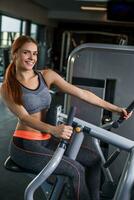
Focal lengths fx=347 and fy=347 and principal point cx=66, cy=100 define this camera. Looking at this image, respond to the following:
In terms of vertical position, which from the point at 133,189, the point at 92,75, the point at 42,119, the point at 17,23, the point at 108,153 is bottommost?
the point at 108,153

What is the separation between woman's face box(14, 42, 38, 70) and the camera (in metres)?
1.85

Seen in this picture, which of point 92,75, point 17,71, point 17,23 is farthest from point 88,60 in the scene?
point 17,23

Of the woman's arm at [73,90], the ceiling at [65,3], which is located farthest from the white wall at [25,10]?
the woman's arm at [73,90]

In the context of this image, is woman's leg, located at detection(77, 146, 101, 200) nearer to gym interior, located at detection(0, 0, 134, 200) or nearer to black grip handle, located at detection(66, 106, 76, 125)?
gym interior, located at detection(0, 0, 134, 200)

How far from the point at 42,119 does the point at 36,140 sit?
13 centimetres

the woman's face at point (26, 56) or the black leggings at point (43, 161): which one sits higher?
the woman's face at point (26, 56)

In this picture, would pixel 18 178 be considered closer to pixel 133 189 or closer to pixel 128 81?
pixel 128 81

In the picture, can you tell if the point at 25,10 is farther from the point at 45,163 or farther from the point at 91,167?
the point at 45,163

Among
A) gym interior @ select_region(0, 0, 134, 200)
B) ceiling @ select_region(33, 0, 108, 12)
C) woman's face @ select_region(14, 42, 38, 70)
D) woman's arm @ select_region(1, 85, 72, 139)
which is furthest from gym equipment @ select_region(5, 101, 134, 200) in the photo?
ceiling @ select_region(33, 0, 108, 12)

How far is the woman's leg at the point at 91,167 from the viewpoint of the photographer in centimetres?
195

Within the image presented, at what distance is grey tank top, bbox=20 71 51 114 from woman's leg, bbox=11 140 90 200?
18 cm

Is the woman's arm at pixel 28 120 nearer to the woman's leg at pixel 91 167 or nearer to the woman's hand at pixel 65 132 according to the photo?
the woman's hand at pixel 65 132

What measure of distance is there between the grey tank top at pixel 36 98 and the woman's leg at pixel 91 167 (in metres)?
0.34

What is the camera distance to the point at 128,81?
2689 mm
